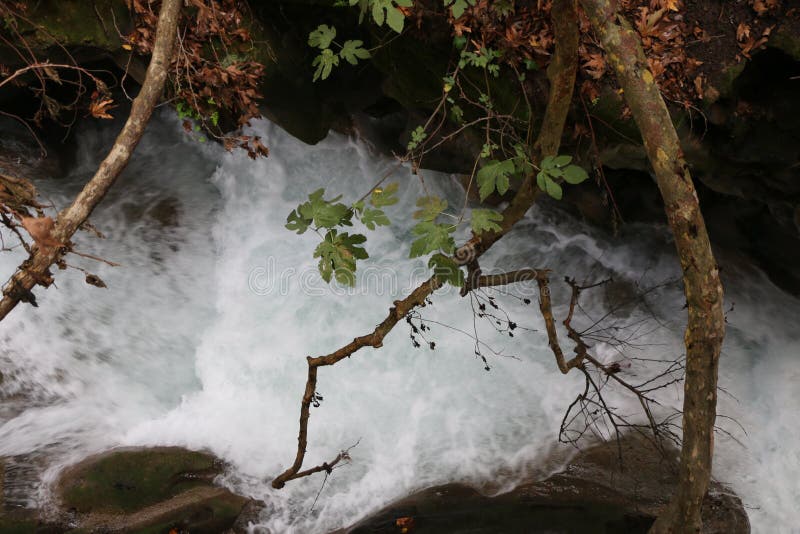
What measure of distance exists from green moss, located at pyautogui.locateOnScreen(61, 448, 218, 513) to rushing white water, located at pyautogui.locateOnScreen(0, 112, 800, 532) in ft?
0.58

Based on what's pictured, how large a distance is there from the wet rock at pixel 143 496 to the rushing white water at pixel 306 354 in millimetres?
175

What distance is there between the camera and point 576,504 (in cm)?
386

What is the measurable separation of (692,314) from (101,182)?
2.41m

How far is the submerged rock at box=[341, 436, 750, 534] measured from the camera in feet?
12.3

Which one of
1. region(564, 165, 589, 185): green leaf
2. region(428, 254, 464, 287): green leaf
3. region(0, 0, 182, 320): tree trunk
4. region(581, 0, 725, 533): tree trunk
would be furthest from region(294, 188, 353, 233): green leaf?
region(581, 0, 725, 533): tree trunk

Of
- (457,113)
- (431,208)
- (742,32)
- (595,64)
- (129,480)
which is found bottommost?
(129,480)

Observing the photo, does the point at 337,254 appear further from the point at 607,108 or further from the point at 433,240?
the point at 607,108

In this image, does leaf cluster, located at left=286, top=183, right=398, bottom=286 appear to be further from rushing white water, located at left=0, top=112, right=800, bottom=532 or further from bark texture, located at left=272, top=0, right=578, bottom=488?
rushing white water, located at left=0, top=112, right=800, bottom=532

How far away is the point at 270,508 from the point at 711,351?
3.25 m

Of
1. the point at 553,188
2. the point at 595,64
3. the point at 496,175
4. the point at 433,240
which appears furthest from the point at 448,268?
the point at 595,64

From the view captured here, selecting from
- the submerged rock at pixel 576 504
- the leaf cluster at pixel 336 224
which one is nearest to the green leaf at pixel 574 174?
the leaf cluster at pixel 336 224

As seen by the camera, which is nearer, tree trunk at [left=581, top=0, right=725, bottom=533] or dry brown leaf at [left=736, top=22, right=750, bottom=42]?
tree trunk at [left=581, top=0, right=725, bottom=533]

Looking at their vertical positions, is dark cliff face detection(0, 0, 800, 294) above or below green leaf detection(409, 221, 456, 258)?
above

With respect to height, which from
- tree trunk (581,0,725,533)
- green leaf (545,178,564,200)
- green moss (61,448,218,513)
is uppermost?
green leaf (545,178,564,200)
